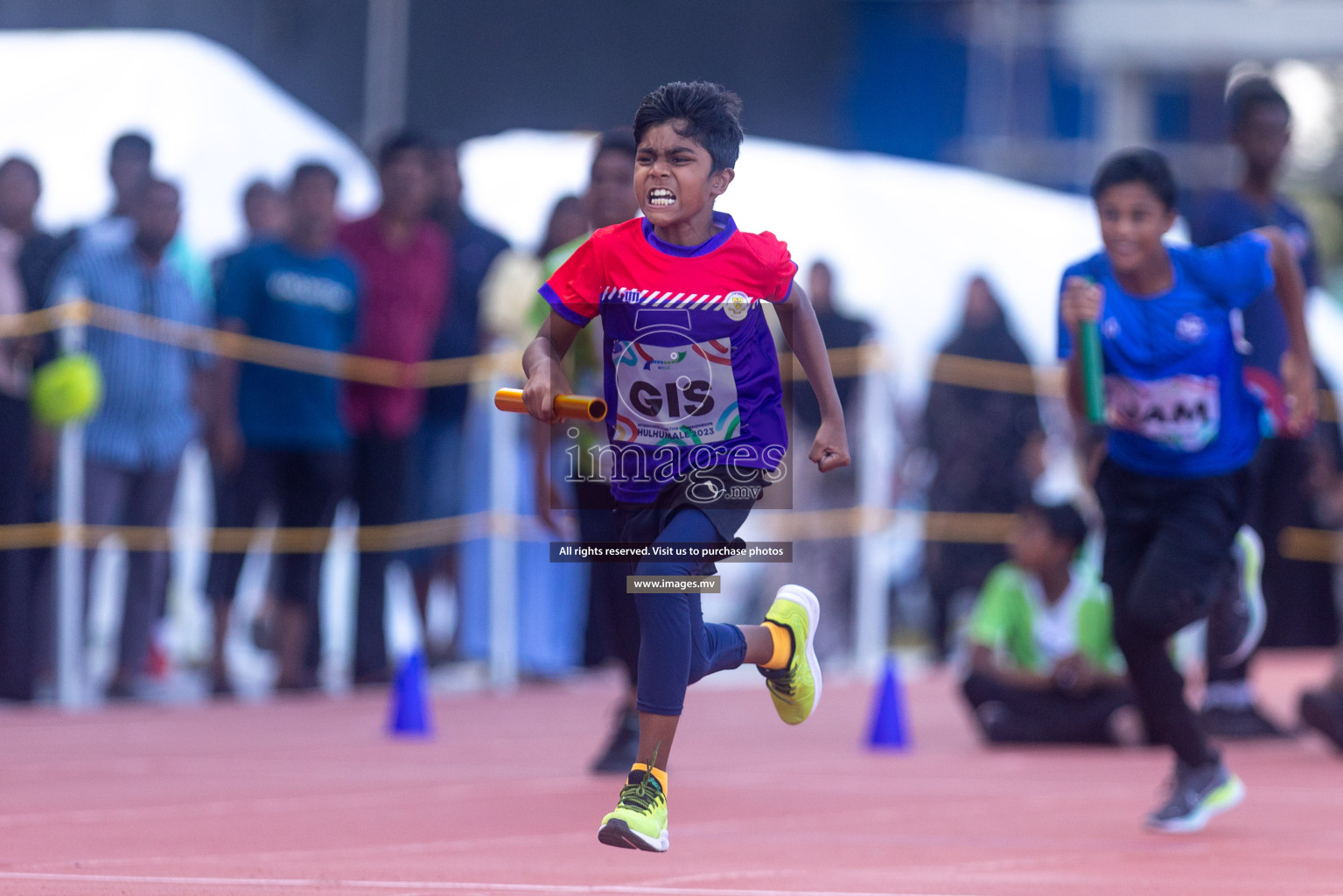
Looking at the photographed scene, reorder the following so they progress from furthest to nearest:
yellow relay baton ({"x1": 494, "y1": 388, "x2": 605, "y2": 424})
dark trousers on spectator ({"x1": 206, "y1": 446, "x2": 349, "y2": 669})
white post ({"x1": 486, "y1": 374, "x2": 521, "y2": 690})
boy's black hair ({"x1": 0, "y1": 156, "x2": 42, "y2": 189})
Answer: white post ({"x1": 486, "y1": 374, "x2": 521, "y2": 690}), dark trousers on spectator ({"x1": 206, "y1": 446, "x2": 349, "y2": 669}), boy's black hair ({"x1": 0, "y1": 156, "x2": 42, "y2": 189}), yellow relay baton ({"x1": 494, "y1": 388, "x2": 605, "y2": 424})

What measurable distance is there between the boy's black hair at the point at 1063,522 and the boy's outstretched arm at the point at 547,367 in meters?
4.26

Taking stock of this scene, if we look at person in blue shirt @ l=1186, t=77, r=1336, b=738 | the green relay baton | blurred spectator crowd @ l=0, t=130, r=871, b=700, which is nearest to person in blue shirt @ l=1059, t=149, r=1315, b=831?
the green relay baton

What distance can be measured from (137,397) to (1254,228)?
5.06 metres

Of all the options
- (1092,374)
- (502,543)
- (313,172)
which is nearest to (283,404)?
(313,172)

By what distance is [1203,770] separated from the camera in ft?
17.7

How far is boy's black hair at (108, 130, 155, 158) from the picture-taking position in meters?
9.46

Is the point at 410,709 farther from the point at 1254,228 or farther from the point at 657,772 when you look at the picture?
the point at 657,772

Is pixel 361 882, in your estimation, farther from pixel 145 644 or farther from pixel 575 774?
pixel 145 644

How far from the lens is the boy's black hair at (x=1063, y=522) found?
8055 mm

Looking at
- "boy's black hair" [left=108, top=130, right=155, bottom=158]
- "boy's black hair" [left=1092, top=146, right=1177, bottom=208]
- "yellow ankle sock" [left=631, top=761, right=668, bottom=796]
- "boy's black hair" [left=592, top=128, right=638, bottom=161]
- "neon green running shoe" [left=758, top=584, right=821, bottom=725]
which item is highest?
"boy's black hair" [left=108, top=130, right=155, bottom=158]

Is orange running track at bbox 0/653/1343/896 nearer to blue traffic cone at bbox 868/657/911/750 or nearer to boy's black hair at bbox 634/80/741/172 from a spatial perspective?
blue traffic cone at bbox 868/657/911/750

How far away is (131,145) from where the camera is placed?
952 cm

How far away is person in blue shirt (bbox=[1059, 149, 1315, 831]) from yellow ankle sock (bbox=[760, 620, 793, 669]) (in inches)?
53.4

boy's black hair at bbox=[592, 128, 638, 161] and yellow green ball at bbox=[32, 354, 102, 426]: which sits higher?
boy's black hair at bbox=[592, 128, 638, 161]
